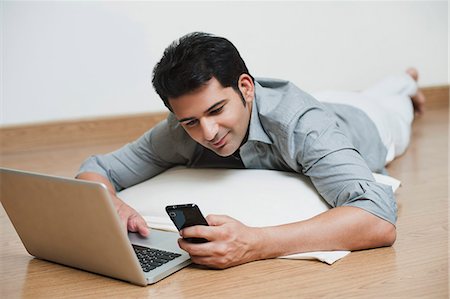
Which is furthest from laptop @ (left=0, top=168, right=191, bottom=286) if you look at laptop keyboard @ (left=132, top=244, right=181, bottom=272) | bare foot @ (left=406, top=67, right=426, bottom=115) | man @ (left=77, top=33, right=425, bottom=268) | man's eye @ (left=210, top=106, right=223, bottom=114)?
bare foot @ (left=406, top=67, right=426, bottom=115)

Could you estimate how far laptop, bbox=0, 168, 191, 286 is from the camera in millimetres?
1468

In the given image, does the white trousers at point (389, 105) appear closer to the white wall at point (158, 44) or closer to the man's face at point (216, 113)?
the white wall at point (158, 44)

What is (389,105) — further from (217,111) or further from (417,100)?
(217,111)

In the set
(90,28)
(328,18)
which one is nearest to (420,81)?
(328,18)

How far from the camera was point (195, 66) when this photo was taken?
1742 millimetres

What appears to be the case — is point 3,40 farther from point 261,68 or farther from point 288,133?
point 288,133

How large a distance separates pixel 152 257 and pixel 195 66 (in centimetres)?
50

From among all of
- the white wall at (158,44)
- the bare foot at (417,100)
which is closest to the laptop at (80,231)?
the white wall at (158,44)

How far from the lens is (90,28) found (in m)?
3.60

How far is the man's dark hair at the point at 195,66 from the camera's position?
1731 millimetres

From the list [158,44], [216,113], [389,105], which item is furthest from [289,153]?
[158,44]

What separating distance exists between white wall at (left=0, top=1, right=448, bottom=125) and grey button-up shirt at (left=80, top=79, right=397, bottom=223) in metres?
1.51

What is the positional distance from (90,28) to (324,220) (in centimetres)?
231

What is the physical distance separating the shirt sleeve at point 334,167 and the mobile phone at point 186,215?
40 cm
